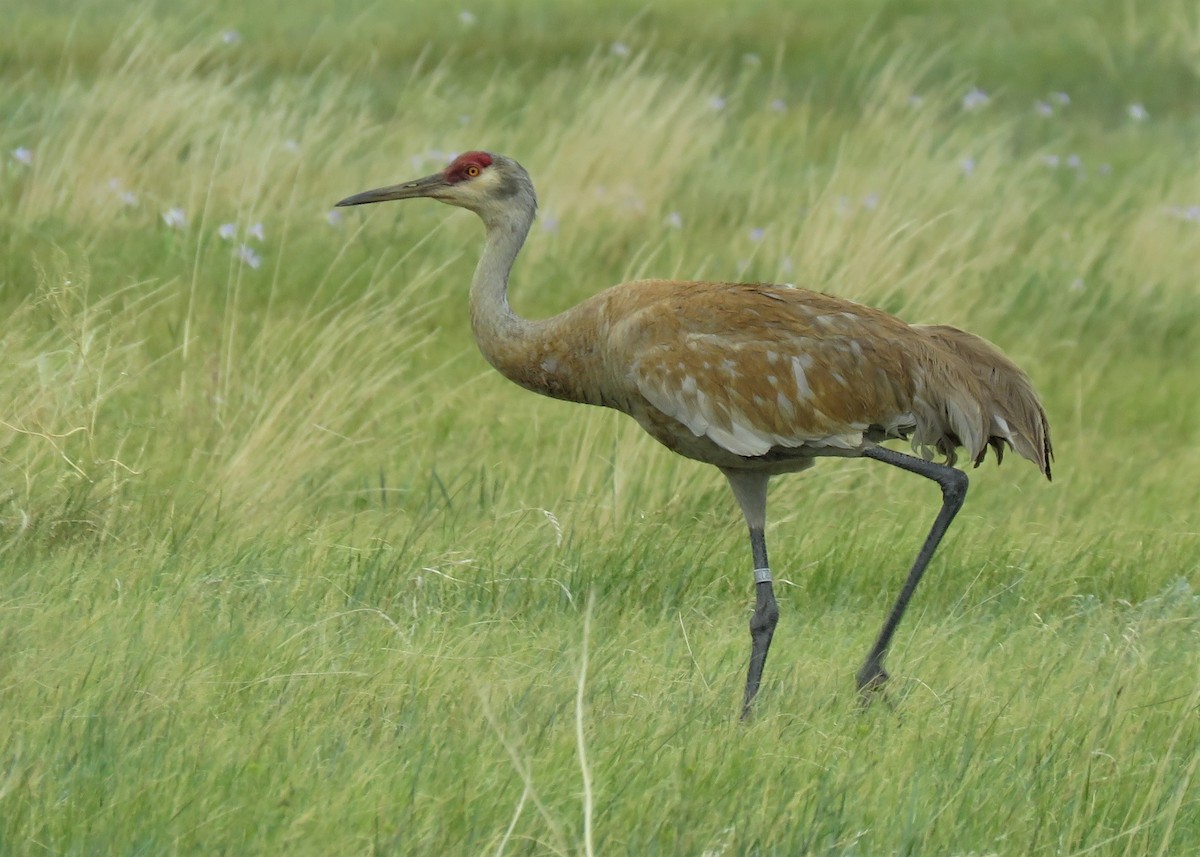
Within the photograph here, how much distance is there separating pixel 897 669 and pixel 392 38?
11.4 meters

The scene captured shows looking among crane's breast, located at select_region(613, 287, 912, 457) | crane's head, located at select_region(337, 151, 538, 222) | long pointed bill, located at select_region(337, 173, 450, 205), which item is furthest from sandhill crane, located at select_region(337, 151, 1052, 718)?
long pointed bill, located at select_region(337, 173, 450, 205)

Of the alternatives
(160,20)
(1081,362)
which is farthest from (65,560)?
(160,20)

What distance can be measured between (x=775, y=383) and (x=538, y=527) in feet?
3.91

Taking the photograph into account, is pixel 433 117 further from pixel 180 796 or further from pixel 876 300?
pixel 180 796

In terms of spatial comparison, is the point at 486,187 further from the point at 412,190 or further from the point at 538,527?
the point at 538,527

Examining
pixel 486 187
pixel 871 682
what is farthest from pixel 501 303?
pixel 871 682

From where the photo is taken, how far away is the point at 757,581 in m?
4.87

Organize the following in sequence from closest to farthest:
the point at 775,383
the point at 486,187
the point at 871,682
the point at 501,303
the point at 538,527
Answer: the point at 871,682 < the point at 775,383 < the point at 501,303 < the point at 486,187 < the point at 538,527

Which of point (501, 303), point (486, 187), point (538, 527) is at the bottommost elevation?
point (538, 527)

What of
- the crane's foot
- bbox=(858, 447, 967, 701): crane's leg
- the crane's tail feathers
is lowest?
the crane's foot

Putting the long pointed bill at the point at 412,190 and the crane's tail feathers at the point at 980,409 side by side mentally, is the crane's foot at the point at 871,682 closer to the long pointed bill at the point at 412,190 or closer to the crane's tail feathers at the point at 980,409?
the crane's tail feathers at the point at 980,409

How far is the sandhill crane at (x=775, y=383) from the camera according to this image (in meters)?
4.66

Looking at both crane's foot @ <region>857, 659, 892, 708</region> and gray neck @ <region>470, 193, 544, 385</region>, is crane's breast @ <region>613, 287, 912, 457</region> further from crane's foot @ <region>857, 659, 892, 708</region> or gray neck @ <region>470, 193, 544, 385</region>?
crane's foot @ <region>857, 659, 892, 708</region>

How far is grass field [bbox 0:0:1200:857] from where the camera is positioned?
3.74m
